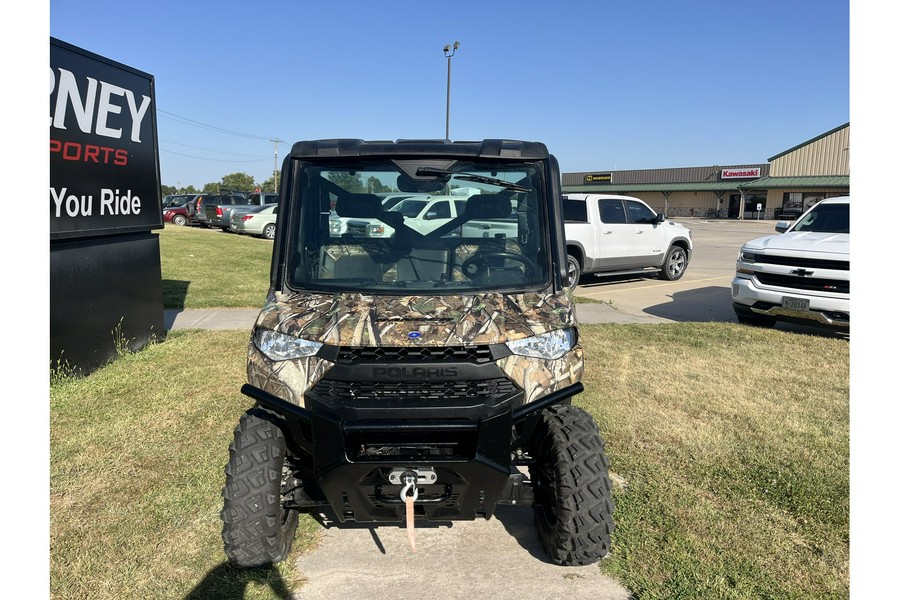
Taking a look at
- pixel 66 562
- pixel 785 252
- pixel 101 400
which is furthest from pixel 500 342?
pixel 785 252

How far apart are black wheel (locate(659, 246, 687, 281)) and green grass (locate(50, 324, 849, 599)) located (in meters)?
7.14

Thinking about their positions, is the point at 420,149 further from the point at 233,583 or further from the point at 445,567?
the point at 233,583

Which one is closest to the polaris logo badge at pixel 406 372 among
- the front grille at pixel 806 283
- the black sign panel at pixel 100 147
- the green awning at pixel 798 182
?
the black sign panel at pixel 100 147

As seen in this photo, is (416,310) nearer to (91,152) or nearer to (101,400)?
(101,400)

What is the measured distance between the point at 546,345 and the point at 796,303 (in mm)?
6346

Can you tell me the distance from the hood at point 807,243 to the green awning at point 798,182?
4802 cm

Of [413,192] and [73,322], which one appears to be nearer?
[413,192]

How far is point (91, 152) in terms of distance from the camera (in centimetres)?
641

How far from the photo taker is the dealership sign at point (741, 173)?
58.8 meters

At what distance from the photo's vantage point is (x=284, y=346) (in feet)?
9.90

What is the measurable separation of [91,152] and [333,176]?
4240 mm

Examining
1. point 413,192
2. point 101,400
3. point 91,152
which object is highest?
point 91,152

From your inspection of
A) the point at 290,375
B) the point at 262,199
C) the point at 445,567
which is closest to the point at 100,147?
the point at 290,375
